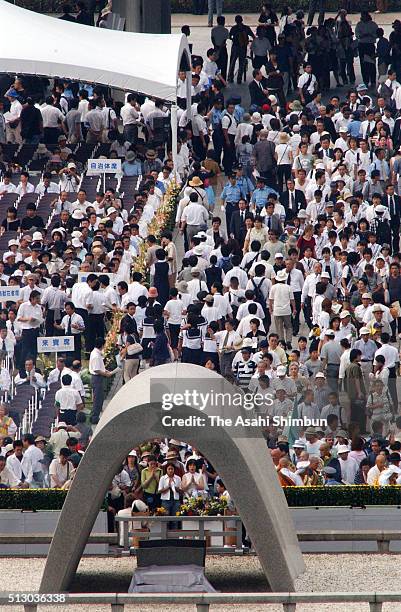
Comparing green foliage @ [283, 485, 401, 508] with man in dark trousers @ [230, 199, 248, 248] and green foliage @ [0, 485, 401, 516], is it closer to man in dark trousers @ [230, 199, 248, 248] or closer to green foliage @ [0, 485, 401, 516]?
green foliage @ [0, 485, 401, 516]

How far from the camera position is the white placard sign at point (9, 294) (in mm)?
31594

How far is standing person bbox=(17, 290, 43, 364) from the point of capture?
101ft

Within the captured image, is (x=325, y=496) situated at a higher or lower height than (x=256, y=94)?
lower

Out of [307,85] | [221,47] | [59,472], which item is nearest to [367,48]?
[307,85]

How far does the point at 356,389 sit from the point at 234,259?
17.8ft

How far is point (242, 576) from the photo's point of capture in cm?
2405

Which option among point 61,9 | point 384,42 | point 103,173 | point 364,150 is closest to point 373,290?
point 364,150

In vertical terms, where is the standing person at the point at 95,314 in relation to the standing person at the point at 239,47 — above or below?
below

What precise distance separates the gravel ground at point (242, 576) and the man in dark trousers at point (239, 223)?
389 inches

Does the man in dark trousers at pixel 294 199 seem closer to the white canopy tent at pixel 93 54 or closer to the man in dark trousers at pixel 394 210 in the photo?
the man in dark trousers at pixel 394 210

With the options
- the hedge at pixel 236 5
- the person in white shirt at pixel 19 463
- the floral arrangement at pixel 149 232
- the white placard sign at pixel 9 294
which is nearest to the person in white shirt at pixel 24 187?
the floral arrangement at pixel 149 232

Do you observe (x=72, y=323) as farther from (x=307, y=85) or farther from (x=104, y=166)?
(x=307, y=85)

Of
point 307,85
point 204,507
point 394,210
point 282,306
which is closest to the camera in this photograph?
point 204,507

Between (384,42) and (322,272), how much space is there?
12612mm
